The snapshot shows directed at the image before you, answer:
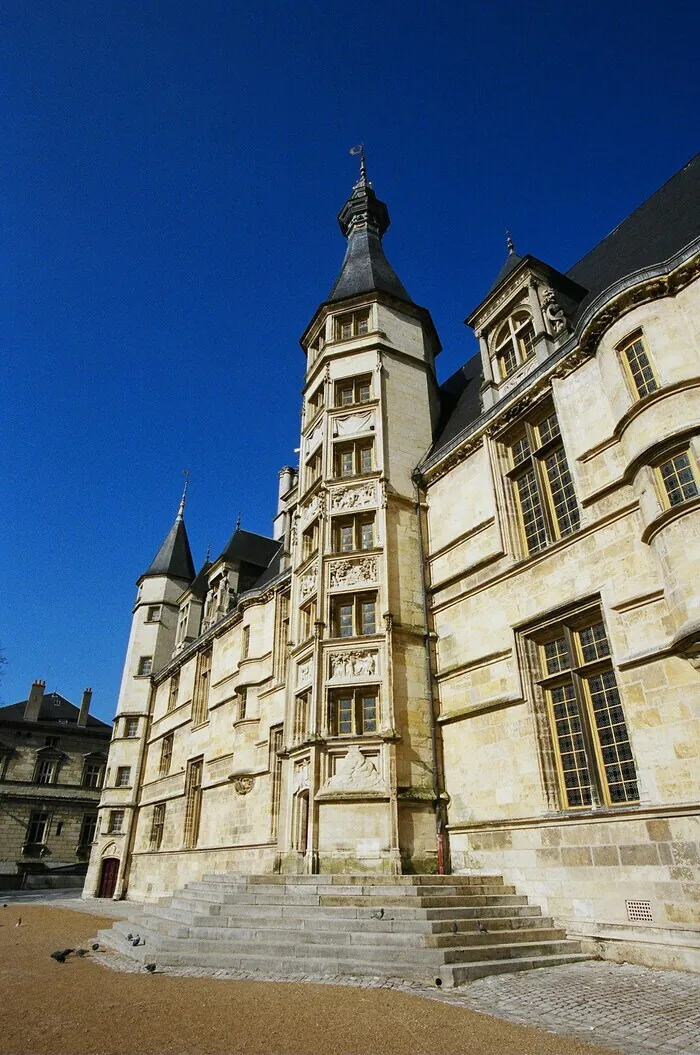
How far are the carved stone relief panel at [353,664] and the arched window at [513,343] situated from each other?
23.7 feet

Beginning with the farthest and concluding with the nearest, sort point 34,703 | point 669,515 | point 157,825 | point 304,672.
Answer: point 34,703 < point 157,825 < point 304,672 < point 669,515

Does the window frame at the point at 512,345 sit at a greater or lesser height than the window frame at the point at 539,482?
greater

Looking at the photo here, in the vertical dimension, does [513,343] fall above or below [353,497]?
above

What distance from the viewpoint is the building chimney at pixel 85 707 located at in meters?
43.2

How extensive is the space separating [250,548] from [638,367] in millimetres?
21155

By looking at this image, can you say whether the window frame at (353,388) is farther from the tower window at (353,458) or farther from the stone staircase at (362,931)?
the stone staircase at (362,931)

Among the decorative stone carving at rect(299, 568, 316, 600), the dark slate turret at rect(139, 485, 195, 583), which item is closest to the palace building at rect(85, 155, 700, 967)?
the decorative stone carving at rect(299, 568, 316, 600)

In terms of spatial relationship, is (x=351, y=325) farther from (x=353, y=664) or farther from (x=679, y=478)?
(x=679, y=478)

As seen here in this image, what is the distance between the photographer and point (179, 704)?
1063 inches

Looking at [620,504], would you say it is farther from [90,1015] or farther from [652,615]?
[90,1015]

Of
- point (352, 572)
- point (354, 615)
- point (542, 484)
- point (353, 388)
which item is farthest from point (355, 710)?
point (353, 388)

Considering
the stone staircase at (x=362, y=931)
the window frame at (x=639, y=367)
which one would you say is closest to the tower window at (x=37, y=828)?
the stone staircase at (x=362, y=931)

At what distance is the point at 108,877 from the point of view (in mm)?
27828

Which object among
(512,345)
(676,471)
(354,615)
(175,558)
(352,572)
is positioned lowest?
(676,471)
